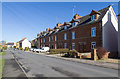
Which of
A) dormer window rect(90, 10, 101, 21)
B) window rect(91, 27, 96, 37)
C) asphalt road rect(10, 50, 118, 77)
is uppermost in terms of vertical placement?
dormer window rect(90, 10, 101, 21)

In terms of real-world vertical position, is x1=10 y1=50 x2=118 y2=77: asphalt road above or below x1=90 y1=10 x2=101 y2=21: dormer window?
below

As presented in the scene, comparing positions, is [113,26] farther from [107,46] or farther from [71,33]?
[71,33]

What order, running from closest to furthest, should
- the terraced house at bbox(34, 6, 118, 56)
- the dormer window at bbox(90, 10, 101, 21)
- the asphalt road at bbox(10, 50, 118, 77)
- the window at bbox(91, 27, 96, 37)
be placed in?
the asphalt road at bbox(10, 50, 118, 77), the terraced house at bbox(34, 6, 118, 56), the window at bbox(91, 27, 96, 37), the dormer window at bbox(90, 10, 101, 21)

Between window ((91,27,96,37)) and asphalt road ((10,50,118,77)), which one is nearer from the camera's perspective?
asphalt road ((10,50,118,77))

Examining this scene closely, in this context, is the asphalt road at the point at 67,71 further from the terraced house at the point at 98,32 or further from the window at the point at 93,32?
the window at the point at 93,32

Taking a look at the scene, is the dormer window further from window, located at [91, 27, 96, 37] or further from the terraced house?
window, located at [91, 27, 96, 37]

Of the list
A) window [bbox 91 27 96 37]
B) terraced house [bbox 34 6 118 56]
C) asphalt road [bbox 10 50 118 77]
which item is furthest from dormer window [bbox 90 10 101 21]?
asphalt road [bbox 10 50 118 77]

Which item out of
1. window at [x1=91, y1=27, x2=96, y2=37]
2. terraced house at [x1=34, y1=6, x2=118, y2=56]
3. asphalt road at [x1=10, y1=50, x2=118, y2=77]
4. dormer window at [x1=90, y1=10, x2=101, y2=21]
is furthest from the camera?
dormer window at [x1=90, y1=10, x2=101, y2=21]

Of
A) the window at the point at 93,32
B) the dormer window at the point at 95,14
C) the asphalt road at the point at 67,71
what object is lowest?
the asphalt road at the point at 67,71

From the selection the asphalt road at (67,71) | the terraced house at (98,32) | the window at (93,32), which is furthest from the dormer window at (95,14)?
the asphalt road at (67,71)

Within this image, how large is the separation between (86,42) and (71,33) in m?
6.28

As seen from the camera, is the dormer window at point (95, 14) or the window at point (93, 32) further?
the dormer window at point (95, 14)

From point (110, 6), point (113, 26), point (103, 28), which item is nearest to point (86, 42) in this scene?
point (103, 28)

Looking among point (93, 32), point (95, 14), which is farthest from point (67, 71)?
point (95, 14)
